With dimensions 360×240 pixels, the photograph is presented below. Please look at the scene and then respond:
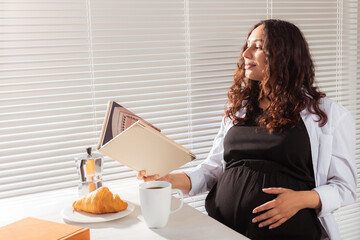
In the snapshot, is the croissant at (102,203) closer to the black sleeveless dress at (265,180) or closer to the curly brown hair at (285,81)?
the black sleeveless dress at (265,180)

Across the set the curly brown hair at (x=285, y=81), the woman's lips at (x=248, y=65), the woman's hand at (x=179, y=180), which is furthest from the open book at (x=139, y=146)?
the woman's lips at (x=248, y=65)

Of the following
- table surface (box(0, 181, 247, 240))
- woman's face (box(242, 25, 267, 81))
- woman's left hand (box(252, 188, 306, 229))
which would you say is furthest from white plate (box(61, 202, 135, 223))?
woman's face (box(242, 25, 267, 81))

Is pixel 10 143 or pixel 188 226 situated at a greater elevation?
pixel 10 143

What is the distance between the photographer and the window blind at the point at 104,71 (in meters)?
1.72

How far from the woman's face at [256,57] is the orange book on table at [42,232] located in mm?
966

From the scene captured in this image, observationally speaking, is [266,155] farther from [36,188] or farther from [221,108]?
[36,188]

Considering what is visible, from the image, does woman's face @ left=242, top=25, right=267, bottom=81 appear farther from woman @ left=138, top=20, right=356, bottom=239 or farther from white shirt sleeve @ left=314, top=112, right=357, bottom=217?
white shirt sleeve @ left=314, top=112, right=357, bottom=217

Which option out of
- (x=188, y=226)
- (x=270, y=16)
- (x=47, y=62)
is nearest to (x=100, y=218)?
(x=188, y=226)

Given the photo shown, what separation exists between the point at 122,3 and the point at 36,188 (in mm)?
865

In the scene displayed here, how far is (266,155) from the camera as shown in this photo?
159 cm

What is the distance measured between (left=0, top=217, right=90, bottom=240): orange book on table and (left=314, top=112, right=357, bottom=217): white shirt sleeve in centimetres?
90

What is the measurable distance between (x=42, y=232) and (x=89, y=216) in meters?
0.23

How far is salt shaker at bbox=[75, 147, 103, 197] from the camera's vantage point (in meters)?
1.56

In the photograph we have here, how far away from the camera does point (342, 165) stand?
1.60m
